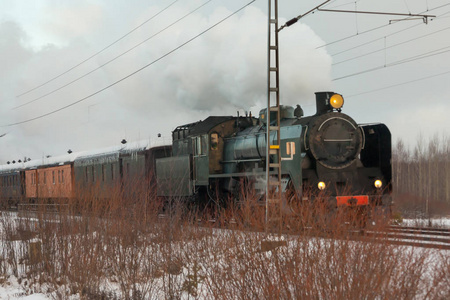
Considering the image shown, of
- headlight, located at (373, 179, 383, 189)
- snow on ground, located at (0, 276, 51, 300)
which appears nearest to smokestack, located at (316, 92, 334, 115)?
headlight, located at (373, 179, 383, 189)

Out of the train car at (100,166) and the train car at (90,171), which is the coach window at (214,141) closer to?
the train car at (90,171)

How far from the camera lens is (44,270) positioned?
10.4 metres

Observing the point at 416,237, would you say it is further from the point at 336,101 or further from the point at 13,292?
the point at 13,292

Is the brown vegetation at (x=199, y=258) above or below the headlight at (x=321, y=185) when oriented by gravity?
below

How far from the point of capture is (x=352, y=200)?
11.8 metres

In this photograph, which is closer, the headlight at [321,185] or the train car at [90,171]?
the headlight at [321,185]

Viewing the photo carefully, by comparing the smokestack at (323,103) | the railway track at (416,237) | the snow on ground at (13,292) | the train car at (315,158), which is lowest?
the snow on ground at (13,292)

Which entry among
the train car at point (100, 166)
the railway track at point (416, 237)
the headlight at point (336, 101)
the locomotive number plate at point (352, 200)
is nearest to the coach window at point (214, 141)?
the headlight at point (336, 101)

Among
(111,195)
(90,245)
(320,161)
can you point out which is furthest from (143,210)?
(320,161)

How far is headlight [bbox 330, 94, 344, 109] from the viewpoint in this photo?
13023 mm

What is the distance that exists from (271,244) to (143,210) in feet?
15.8

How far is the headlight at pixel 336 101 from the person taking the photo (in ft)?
42.7

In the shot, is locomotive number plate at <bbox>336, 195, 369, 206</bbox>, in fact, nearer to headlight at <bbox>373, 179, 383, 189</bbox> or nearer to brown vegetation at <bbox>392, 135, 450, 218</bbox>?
headlight at <bbox>373, 179, 383, 189</bbox>

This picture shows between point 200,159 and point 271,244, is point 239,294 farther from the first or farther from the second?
point 200,159
